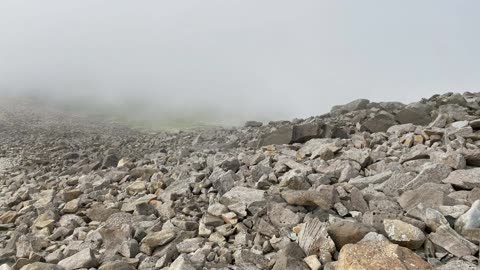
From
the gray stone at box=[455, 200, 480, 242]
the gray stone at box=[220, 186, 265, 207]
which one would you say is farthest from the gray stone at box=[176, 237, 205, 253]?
the gray stone at box=[455, 200, 480, 242]

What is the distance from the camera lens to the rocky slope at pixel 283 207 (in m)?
5.97

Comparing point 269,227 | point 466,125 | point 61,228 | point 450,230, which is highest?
point 466,125

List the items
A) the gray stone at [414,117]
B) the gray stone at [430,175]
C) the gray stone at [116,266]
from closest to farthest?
1. the gray stone at [116,266]
2. the gray stone at [430,175]
3. the gray stone at [414,117]

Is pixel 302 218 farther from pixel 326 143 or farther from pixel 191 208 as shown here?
pixel 326 143

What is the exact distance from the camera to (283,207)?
298 inches

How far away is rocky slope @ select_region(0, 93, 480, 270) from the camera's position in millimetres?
5969

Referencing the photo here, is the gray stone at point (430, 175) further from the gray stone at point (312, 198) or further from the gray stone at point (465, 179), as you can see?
the gray stone at point (312, 198)


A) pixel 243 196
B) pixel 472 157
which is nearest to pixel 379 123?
pixel 472 157

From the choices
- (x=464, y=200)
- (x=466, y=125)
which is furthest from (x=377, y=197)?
(x=466, y=125)

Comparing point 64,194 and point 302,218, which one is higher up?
point 302,218

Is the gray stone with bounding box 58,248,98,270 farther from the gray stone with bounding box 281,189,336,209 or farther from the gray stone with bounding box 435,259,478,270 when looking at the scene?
the gray stone with bounding box 435,259,478,270

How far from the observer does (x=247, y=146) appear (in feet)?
51.7

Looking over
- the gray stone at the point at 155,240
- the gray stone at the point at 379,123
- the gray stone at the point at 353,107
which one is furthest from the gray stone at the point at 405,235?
the gray stone at the point at 353,107

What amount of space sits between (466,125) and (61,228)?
460 inches
